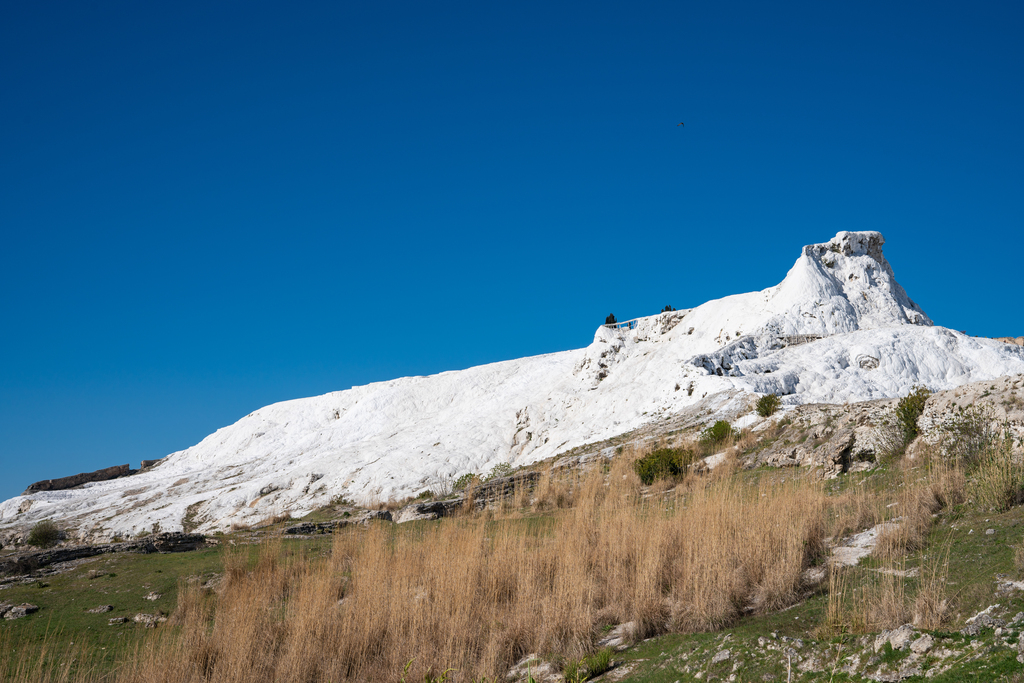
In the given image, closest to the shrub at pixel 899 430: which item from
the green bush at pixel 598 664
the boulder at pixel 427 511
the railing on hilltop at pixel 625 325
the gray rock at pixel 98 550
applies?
the green bush at pixel 598 664

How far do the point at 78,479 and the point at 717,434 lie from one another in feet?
171

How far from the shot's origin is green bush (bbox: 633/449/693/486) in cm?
1430

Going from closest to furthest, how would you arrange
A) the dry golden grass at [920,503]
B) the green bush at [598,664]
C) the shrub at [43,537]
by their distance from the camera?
the green bush at [598,664], the dry golden grass at [920,503], the shrub at [43,537]

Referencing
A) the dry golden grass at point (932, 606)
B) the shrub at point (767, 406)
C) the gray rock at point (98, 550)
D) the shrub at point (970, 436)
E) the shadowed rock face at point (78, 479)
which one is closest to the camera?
the dry golden grass at point (932, 606)

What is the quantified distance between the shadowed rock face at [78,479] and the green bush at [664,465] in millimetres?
49424

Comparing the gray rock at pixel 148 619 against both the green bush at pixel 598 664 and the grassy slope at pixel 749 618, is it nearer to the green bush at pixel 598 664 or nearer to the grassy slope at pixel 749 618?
the grassy slope at pixel 749 618

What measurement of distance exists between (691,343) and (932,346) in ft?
37.0

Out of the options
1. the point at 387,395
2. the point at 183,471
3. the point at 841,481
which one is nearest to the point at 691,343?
the point at 841,481

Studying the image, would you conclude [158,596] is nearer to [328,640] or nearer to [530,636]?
[328,640]

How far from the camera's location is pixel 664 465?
47.4 feet

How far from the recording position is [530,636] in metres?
6.30

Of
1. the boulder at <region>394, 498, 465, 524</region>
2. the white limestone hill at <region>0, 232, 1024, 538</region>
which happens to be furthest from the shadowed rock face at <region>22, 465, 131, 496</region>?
the boulder at <region>394, 498, 465, 524</region>

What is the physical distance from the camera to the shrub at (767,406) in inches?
697

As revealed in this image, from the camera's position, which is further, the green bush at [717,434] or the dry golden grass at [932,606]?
the green bush at [717,434]
